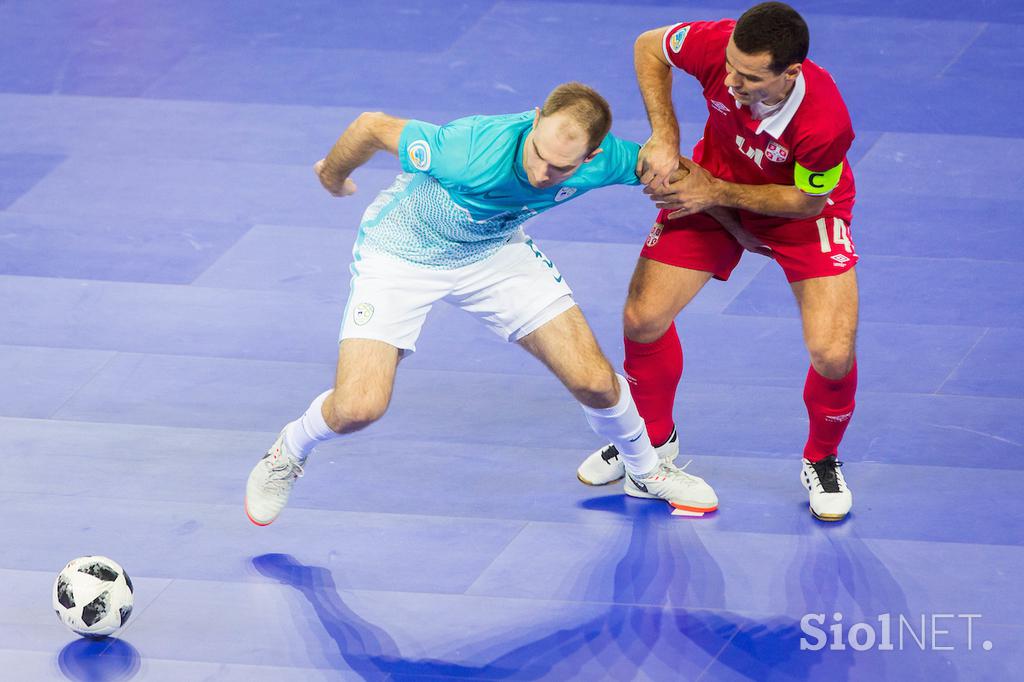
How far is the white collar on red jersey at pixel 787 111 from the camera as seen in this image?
4.83 meters

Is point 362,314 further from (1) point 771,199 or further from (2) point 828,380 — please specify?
(2) point 828,380

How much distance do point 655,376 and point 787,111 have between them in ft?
3.79

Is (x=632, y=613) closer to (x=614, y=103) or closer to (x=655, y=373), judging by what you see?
(x=655, y=373)

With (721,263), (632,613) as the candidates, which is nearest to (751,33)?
(721,263)

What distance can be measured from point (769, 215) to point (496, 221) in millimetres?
951

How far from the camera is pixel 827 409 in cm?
534

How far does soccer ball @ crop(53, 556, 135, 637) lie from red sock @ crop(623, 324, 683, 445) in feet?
6.49

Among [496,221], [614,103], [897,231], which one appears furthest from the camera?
[614,103]

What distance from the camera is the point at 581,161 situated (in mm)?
4645

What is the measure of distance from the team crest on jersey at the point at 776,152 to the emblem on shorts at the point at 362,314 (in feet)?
4.66

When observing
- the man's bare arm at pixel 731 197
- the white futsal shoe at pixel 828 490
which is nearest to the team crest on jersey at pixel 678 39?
the man's bare arm at pixel 731 197

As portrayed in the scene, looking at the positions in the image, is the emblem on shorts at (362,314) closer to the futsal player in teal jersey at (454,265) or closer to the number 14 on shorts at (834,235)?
the futsal player in teal jersey at (454,265)

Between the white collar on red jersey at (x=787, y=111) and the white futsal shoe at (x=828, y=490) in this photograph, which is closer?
the white collar on red jersey at (x=787, y=111)

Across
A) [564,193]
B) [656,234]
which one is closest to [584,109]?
[564,193]
